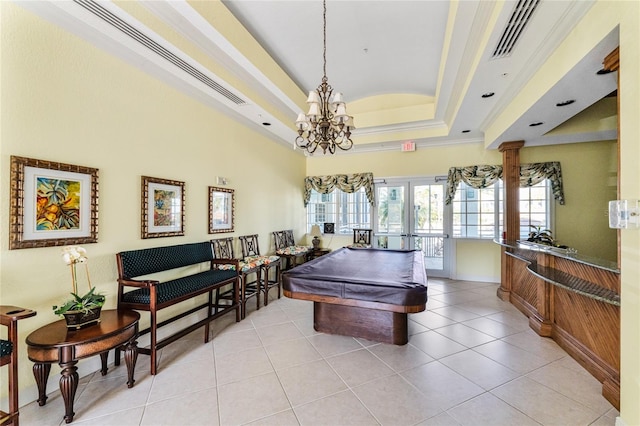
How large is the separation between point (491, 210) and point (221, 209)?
17.2 feet

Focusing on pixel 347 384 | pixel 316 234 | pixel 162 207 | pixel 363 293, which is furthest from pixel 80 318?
pixel 316 234

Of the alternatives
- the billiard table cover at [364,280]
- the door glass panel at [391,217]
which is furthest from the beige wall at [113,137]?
the door glass panel at [391,217]

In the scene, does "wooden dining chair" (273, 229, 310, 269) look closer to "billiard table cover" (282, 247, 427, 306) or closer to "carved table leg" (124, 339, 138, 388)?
"billiard table cover" (282, 247, 427, 306)

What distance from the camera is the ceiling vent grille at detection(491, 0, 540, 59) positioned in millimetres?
1951

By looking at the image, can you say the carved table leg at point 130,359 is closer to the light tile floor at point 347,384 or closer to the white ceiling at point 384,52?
the light tile floor at point 347,384

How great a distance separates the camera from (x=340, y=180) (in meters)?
6.35

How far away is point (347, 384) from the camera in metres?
2.18

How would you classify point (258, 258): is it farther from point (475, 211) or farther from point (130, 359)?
point (475, 211)

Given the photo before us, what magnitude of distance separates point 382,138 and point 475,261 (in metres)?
3.27
